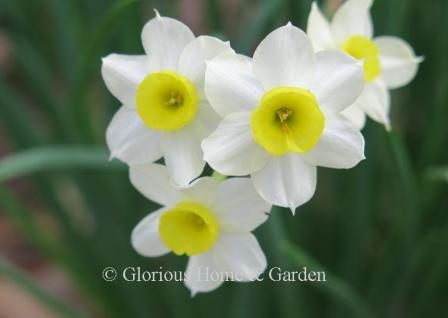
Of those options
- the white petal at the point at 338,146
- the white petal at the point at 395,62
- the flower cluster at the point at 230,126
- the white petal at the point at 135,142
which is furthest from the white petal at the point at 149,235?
the white petal at the point at 395,62

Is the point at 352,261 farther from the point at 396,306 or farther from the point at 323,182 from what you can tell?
the point at 323,182

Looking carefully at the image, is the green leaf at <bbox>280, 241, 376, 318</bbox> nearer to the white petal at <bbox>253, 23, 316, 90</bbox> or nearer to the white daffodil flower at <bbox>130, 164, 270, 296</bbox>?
the white daffodil flower at <bbox>130, 164, 270, 296</bbox>

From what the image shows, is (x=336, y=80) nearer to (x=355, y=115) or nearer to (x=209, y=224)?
(x=355, y=115)

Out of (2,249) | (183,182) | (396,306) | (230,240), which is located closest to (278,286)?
(396,306)

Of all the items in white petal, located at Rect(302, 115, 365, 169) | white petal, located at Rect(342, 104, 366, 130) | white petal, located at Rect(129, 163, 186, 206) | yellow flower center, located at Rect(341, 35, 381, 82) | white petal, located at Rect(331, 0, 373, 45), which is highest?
white petal, located at Rect(331, 0, 373, 45)

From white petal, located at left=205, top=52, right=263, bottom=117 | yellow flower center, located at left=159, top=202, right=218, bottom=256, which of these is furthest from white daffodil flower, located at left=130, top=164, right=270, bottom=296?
white petal, located at left=205, top=52, right=263, bottom=117

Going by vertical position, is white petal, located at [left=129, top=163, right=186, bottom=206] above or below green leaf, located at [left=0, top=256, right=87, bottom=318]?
below

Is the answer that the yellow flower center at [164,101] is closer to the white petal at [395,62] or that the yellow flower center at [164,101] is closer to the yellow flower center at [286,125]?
the yellow flower center at [286,125]
